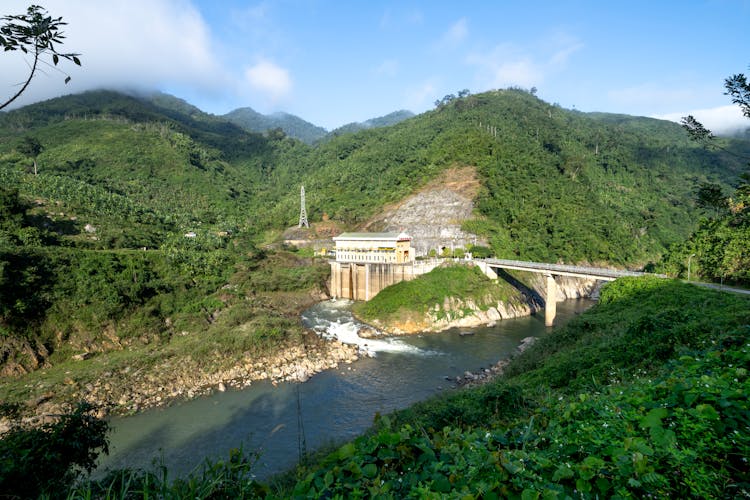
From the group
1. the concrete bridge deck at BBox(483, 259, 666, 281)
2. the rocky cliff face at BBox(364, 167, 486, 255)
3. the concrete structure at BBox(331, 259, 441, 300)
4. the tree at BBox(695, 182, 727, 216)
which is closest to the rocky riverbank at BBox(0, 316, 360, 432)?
the concrete structure at BBox(331, 259, 441, 300)

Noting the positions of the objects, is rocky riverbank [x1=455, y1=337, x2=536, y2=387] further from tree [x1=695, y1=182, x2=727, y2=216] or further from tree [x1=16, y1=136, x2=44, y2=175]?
tree [x1=16, y1=136, x2=44, y2=175]

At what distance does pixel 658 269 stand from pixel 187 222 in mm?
73241

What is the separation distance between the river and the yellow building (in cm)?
1421

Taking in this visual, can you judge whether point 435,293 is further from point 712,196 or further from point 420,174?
point 420,174

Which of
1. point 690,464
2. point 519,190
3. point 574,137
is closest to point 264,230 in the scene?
point 519,190

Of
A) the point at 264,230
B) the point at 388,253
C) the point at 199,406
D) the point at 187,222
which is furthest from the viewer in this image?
the point at 264,230

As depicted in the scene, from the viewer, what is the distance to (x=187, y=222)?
69312 mm

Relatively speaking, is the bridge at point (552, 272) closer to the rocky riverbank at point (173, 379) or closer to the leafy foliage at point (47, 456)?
the rocky riverbank at point (173, 379)

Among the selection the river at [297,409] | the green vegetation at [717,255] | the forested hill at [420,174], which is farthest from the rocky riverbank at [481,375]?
the forested hill at [420,174]

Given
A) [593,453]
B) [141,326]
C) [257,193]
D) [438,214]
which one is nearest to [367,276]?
[438,214]

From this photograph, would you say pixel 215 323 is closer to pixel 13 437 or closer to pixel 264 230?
pixel 13 437

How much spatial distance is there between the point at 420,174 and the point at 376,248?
2994cm

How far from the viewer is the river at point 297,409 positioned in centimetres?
1830

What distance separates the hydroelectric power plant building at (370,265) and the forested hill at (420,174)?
49.8ft
